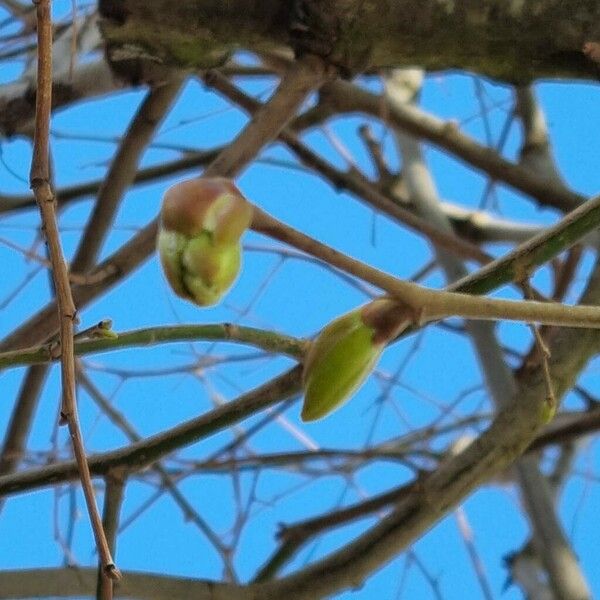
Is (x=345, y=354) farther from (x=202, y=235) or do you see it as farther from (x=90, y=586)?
(x=90, y=586)

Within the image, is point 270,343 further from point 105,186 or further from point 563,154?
point 563,154

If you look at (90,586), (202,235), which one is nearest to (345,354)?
(202,235)

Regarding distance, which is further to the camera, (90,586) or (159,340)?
(90,586)

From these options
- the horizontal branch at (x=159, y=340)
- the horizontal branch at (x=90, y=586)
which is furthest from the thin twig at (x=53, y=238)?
the horizontal branch at (x=90, y=586)

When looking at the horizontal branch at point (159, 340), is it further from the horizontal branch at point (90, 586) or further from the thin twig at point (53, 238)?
the horizontal branch at point (90, 586)

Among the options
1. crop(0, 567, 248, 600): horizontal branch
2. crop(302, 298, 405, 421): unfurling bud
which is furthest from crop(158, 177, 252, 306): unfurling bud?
crop(0, 567, 248, 600): horizontal branch

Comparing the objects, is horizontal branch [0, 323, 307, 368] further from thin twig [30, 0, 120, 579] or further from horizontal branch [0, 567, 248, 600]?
horizontal branch [0, 567, 248, 600]
